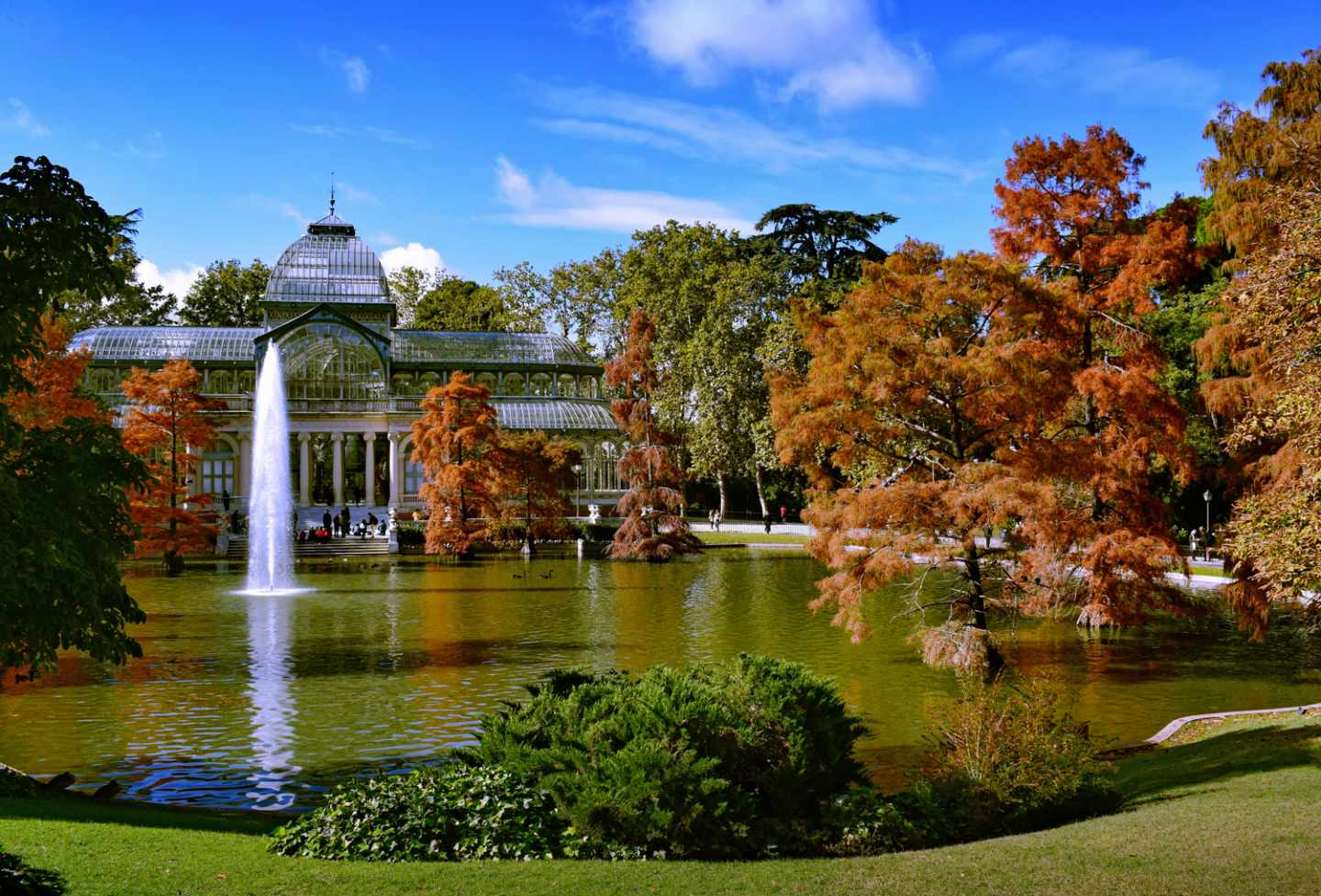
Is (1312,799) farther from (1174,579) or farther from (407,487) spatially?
(407,487)

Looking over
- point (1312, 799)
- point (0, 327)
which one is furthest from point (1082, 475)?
point (0, 327)

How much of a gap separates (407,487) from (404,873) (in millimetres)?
53335

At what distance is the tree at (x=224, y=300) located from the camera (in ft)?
257

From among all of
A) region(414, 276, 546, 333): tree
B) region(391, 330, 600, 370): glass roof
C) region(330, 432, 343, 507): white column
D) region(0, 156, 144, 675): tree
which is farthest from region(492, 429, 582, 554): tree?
region(0, 156, 144, 675): tree

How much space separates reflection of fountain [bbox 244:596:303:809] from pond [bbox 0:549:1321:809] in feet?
0.16

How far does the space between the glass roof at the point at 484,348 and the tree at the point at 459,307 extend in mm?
11712

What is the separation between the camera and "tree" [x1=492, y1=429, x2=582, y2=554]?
45344mm

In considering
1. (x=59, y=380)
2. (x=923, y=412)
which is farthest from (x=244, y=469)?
(x=923, y=412)

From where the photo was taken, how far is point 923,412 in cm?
1972

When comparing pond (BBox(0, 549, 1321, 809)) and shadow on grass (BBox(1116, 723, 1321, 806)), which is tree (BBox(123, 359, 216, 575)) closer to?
pond (BBox(0, 549, 1321, 809))

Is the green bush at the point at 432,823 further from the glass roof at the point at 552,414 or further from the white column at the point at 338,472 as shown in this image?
the white column at the point at 338,472

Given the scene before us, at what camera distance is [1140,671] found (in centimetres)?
1941

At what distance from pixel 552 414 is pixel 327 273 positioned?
16122 mm

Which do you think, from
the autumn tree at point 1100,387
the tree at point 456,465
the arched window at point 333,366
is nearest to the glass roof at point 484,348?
the arched window at point 333,366
